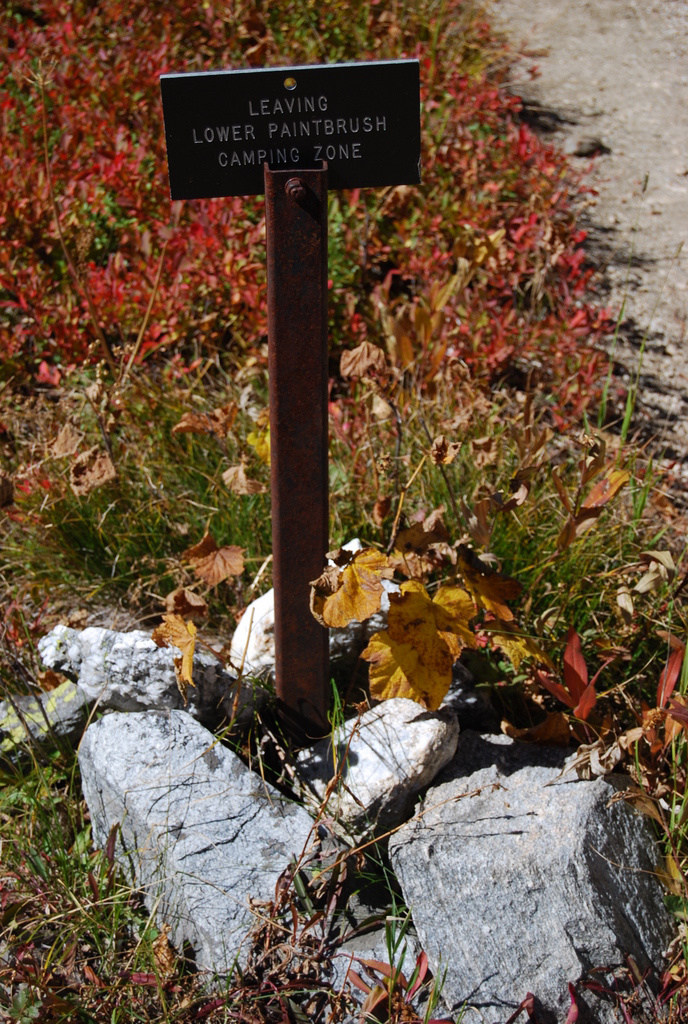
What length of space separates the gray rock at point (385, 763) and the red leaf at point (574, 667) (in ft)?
1.03

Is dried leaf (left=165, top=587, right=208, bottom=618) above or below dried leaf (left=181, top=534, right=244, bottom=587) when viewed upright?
below

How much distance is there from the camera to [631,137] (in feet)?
17.4

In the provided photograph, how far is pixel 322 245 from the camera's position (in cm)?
169

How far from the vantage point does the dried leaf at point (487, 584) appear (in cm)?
211

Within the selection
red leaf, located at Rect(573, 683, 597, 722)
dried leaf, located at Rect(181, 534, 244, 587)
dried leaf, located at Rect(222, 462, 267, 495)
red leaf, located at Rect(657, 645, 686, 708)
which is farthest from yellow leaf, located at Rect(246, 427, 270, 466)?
red leaf, located at Rect(657, 645, 686, 708)

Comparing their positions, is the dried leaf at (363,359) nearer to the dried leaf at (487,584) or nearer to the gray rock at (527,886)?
the dried leaf at (487,584)

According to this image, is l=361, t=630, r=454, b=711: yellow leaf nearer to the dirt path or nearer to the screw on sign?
the screw on sign

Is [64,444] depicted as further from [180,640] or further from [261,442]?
[180,640]

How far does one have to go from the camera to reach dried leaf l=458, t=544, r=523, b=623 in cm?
211

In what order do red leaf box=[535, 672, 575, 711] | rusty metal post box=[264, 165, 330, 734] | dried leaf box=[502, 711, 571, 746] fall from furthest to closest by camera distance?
dried leaf box=[502, 711, 571, 746]
red leaf box=[535, 672, 575, 711]
rusty metal post box=[264, 165, 330, 734]

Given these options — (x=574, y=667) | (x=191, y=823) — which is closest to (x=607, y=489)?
(x=574, y=667)

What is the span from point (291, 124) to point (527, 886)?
1.75 m

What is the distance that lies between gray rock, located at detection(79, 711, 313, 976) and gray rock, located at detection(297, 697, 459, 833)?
0.38 feet

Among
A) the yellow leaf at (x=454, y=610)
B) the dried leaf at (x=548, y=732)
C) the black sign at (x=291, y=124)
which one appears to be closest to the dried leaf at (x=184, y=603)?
the yellow leaf at (x=454, y=610)
